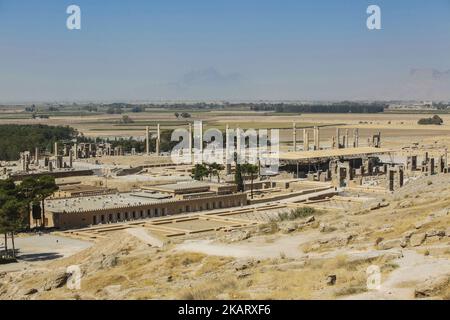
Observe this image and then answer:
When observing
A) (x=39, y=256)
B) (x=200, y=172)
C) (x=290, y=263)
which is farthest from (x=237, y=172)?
(x=290, y=263)

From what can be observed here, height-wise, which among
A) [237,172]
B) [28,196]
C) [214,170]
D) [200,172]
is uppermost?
[28,196]

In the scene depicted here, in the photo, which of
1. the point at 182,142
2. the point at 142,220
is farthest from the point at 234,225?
the point at 182,142

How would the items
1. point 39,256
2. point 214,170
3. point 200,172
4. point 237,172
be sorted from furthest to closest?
point 214,170 → point 200,172 → point 237,172 → point 39,256

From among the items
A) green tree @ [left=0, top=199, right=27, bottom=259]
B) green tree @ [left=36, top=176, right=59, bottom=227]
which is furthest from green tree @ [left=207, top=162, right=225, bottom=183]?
green tree @ [left=0, top=199, right=27, bottom=259]

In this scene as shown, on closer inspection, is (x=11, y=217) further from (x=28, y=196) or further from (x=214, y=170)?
(x=214, y=170)

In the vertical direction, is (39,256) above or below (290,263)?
below

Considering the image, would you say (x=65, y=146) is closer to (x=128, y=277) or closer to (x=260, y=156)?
(x=260, y=156)

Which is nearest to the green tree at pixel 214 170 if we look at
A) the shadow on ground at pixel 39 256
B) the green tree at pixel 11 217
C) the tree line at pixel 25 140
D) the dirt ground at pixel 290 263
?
the green tree at pixel 11 217

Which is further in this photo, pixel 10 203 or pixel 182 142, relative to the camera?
pixel 182 142

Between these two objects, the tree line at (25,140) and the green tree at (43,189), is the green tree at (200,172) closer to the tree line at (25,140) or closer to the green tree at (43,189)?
the green tree at (43,189)

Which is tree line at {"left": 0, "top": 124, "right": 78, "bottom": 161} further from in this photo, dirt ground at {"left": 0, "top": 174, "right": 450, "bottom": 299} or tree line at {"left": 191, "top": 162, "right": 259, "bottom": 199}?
dirt ground at {"left": 0, "top": 174, "right": 450, "bottom": 299}
